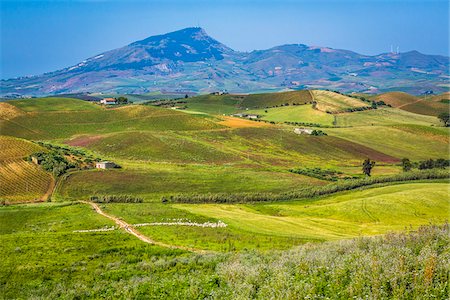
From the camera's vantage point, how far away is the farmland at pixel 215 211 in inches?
993

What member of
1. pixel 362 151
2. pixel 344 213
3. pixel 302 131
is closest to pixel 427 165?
pixel 362 151

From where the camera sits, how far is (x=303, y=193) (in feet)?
300

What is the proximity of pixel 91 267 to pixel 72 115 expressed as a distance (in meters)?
165

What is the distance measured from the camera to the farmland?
2522 centimetres

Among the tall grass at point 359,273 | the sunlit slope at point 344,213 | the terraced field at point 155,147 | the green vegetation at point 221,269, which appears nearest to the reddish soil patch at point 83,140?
the terraced field at point 155,147

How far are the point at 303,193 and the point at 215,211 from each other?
93.1 feet

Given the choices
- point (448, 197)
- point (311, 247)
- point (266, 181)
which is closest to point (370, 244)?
point (311, 247)

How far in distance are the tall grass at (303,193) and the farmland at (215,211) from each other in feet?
2.06

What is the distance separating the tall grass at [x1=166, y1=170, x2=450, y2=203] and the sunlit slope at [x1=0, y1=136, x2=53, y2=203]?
26454 mm

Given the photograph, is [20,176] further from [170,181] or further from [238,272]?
[238,272]

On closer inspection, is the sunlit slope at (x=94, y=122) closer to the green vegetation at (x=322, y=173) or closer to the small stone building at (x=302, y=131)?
A: the small stone building at (x=302, y=131)

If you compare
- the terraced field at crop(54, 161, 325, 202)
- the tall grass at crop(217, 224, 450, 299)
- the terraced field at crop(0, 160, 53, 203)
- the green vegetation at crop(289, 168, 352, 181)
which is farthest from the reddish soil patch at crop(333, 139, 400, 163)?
the tall grass at crop(217, 224, 450, 299)

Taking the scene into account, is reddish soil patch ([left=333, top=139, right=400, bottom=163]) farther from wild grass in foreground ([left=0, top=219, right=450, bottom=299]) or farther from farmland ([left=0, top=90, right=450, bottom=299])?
wild grass in foreground ([left=0, top=219, right=450, bottom=299])

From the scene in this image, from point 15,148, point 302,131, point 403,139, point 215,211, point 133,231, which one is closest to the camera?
point 133,231
